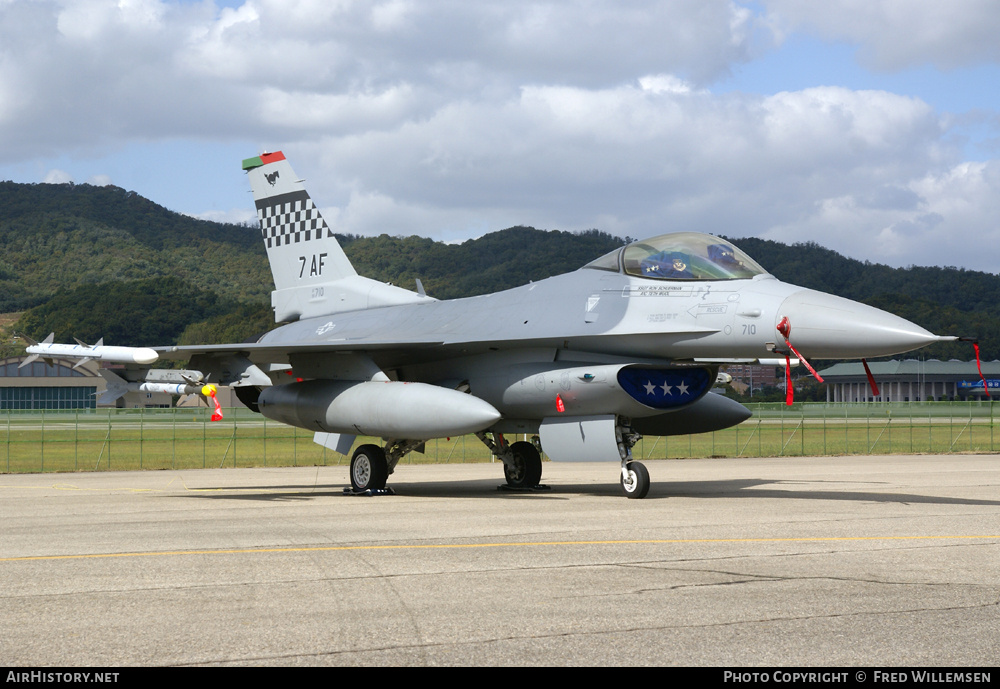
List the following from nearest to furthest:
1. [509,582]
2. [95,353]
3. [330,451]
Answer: [509,582] < [95,353] < [330,451]

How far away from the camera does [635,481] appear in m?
14.1

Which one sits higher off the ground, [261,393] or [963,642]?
[261,393]

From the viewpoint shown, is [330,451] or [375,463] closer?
[375,463]

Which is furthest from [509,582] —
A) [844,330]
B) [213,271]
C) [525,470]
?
[213,271]

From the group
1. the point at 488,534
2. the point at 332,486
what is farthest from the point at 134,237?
the point at 488,534

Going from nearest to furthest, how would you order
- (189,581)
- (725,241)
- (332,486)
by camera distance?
(189,581)
(725,241)
(332,486)

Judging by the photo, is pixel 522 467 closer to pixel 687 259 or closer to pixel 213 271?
pixel 687 259

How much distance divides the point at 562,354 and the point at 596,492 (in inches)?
108

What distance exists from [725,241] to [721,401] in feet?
11.6

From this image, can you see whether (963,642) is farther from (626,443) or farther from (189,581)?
(626,443)

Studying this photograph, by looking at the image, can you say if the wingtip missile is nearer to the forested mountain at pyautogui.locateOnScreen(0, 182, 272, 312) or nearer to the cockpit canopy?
the cockpit canopy

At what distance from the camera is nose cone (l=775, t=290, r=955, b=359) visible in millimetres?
11789

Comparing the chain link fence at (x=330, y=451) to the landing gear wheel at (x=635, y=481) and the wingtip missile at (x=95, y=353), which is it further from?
the landing gear wheel at (x=635, y=481)

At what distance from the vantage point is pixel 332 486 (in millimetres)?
19469
